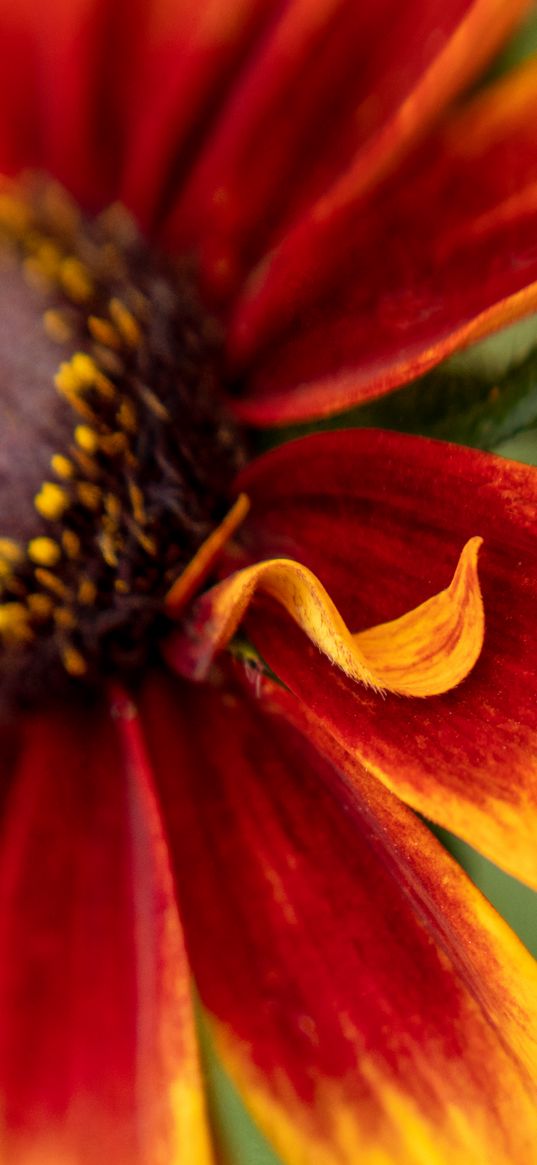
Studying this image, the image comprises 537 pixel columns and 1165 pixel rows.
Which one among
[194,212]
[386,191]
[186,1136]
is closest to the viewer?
[186,1136]

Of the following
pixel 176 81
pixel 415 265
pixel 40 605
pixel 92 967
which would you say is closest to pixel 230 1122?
pixel 92 967

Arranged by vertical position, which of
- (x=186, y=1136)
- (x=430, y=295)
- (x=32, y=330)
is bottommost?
(x=186, y=1136)

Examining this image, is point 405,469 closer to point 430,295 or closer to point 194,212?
point 430,295

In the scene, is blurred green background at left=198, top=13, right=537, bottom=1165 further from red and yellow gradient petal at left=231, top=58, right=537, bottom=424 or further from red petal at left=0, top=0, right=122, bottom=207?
red petal at left=0, top=0, right=122, bottom=207

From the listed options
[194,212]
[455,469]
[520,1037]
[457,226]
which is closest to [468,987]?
[520,1037]

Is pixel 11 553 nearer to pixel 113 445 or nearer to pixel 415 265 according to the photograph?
pixel 113 445

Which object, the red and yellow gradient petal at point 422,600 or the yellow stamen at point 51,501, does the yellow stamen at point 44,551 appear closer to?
the yellow stamen at point 51,501

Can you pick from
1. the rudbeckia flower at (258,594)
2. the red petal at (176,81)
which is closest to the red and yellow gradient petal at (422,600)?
the rudbeckia flower at (258,594)

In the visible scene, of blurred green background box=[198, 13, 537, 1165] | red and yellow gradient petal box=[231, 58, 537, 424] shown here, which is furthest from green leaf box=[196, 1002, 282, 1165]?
red and yellow gradient petal box=[231, 58, 537, 424]
